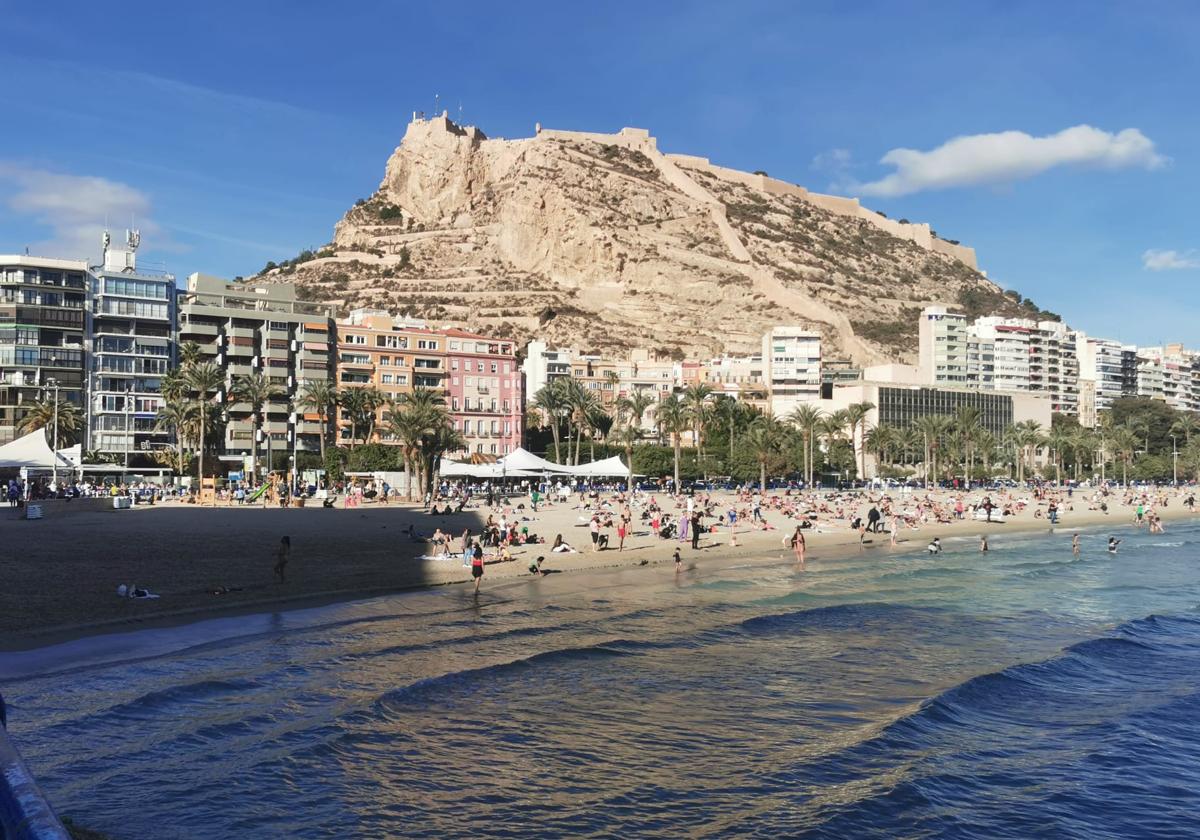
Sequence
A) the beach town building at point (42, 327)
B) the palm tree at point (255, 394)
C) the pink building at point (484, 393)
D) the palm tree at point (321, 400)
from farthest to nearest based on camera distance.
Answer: the pink building at point (484, 393), the palm tree at point (321, 400), the palm tree at point (255, 394), the beach town building at point (42, 327)

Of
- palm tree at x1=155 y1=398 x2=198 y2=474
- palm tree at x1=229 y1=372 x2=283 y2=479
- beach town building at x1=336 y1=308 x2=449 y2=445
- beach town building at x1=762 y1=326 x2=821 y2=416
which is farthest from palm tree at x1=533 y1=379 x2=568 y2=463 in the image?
beach town building at x1=762 y1=326 x2=821 y2=416

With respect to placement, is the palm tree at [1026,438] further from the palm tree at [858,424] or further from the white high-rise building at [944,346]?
the white high-rise building at [944,346]

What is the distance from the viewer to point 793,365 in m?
138

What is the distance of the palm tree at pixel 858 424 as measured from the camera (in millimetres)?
117250

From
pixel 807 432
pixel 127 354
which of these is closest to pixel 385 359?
pixel 127 354

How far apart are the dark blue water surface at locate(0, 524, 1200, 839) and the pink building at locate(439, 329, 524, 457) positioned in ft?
245

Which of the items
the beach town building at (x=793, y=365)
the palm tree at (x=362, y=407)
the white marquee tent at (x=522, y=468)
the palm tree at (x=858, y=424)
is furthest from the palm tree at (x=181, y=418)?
the beach town building at (x=793, y=365)

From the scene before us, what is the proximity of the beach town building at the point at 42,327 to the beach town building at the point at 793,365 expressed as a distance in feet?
285

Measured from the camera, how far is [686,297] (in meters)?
165

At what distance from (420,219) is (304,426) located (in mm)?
115108

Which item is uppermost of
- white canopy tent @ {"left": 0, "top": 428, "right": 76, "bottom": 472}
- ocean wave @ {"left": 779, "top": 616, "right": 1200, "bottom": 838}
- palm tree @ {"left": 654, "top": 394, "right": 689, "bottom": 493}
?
palm tree @ {"left": 654, "top": 394, "right": 689, "bottom": 493}

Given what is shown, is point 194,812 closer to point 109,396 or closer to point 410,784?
point 410,784

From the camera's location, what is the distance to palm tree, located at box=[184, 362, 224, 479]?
2822 inches

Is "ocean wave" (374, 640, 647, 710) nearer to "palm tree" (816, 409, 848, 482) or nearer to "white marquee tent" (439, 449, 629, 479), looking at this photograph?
"white marquee tent" (439, 449, 629, 479)
